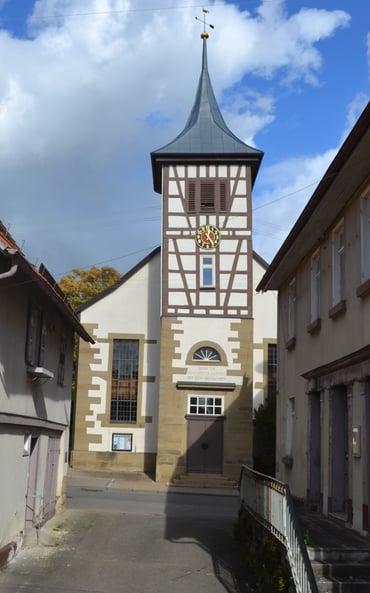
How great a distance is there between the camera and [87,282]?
4175 centimetres

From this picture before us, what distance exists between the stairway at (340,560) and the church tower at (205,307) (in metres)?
18.5

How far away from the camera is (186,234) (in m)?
30.1

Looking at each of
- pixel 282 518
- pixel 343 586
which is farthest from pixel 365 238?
pixel 343 586

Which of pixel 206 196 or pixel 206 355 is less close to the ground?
pixel 206 196

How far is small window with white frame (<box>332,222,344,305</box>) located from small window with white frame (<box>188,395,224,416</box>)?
16994mm

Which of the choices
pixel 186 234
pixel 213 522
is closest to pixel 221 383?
pixel 186 234

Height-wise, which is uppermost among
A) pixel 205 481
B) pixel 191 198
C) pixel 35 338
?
pixel 191 198

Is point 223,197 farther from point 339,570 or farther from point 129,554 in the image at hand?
point 339,570

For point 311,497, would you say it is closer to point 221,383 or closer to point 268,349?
point 221,383

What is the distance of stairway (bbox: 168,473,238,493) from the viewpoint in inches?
1088

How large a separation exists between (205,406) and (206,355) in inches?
82.1

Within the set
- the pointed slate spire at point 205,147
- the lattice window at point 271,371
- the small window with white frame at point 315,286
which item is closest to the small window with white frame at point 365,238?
the small window with white frame at point 315,286

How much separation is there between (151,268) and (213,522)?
16656 millimetres

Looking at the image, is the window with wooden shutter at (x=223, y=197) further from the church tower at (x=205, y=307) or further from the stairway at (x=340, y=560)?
the stairway at (x=340, y=560)
